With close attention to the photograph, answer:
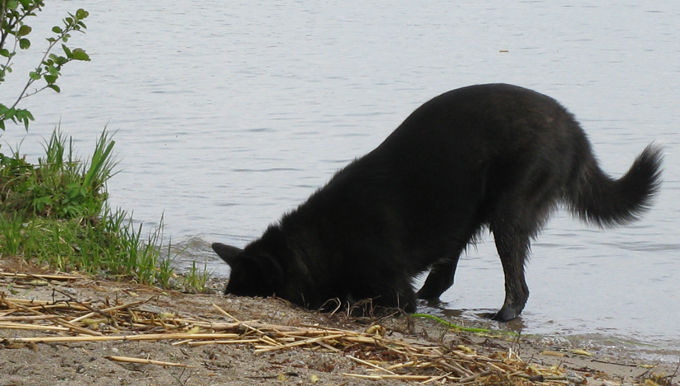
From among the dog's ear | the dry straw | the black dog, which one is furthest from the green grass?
the dry straw

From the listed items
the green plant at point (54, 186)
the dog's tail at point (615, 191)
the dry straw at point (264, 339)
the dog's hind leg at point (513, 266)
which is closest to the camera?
the dry straw at point (264, 339)

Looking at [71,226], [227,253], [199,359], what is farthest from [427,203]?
[199,359]

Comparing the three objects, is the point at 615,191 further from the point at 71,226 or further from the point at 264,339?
the point at 71,226

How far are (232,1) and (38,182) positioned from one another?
22.7 m

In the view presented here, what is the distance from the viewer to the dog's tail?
17.6 feet

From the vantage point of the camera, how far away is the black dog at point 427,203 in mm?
5086

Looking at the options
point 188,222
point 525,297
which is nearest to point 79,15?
point 188,222

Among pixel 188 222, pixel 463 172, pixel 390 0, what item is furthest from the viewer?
pixel 390 0

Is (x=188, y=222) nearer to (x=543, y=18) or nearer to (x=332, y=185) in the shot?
(x=332, y=185)

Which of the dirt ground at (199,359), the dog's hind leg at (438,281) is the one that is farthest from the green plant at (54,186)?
the dog's hind leg at (438,281)

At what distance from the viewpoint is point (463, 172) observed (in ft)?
16.9

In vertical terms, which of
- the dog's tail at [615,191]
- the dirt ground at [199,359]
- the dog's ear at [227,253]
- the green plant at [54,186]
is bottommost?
the dirt ground at [199,359]

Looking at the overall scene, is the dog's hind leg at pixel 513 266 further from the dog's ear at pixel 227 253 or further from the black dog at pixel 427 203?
the dog's ear at pixel 227 253

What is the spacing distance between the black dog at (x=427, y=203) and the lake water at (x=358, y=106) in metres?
0.50
